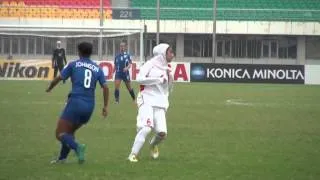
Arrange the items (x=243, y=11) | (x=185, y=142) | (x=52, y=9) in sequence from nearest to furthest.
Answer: (x=185, y=142)
(x=52, y=9)
(x=243, y=11)

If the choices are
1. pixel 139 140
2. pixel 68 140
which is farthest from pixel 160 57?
pixel 68 140

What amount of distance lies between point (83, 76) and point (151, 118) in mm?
1342

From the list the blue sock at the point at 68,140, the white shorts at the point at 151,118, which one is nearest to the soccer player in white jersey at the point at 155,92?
the white shorts at the point at 151,118

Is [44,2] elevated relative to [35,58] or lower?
elevated

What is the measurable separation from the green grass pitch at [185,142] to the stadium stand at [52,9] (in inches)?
1185

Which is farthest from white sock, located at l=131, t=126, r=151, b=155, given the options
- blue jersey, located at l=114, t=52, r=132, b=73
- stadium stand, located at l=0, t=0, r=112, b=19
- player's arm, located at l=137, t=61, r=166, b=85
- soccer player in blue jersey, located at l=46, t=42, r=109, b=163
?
stadium stand, located at l=0, t=0, r=112, b=19

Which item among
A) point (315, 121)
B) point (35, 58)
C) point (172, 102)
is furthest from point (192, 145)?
point (35, 58)

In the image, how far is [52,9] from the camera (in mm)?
55750

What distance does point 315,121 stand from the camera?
1959 centimetres

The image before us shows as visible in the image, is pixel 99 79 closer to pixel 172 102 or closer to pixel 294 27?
pixel 172 102

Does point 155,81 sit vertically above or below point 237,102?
above

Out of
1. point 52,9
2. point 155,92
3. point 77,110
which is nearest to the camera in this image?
point 77,110

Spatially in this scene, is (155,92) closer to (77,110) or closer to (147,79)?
(147,79)

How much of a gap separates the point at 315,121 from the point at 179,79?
73.8ft
